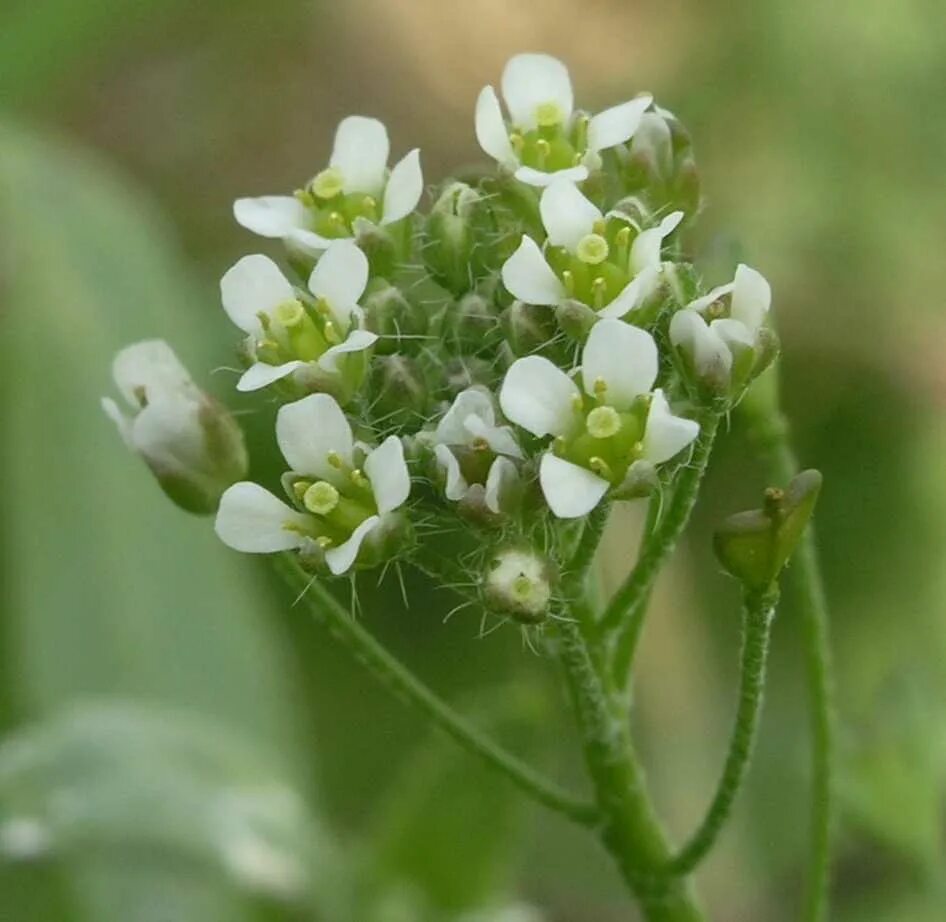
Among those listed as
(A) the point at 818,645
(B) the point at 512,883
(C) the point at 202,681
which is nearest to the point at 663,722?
(B) the point at 512,883

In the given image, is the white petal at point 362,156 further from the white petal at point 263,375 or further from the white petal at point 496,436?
the white petal at point 496,436

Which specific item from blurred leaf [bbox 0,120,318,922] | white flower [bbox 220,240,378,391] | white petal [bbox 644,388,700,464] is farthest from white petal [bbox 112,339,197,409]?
blurred leaf [bbox 0,120,318,922]

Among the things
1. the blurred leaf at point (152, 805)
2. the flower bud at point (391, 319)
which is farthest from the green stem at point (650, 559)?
the blurred leaf at point (152, 805)

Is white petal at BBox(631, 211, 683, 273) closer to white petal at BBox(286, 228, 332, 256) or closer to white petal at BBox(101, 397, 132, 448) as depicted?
white petal at BBox(286, 228, 332, 256)

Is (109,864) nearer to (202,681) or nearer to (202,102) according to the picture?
(202,681)

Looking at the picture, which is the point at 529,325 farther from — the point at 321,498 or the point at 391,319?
the point at 321,498

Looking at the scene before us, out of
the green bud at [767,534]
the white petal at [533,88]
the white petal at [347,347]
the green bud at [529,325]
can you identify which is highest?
the white petal at [533,88]
